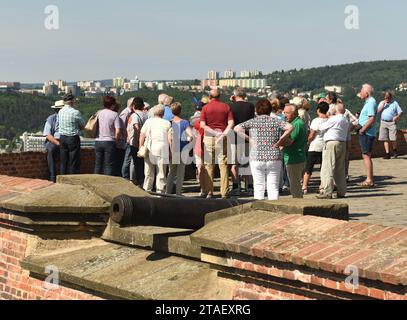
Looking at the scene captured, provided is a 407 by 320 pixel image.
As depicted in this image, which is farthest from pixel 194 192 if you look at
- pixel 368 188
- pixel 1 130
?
pixel 1 130

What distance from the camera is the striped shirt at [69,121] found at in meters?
13.2

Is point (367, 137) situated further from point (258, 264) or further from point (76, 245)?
point (258, 264)

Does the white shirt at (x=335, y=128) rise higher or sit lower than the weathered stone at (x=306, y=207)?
higher

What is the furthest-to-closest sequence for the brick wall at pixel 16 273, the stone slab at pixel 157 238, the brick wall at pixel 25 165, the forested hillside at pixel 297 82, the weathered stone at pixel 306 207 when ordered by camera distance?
the forested hillside at pixel 297 82, the brick wall at pixel 25 165, the brick wall at pixel 16 273, the stone slab at pixel 157 238, the weathered stone at pixel 306 207

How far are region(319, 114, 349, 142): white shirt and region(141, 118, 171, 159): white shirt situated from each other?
7.57ft

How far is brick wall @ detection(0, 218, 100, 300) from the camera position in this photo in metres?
8.00

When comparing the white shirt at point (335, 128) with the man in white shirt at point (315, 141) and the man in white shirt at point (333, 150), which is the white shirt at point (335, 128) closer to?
the man in white shirt at point (333, 150)

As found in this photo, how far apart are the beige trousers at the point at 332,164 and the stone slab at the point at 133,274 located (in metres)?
5.76

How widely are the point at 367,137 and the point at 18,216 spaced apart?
27.4 feet

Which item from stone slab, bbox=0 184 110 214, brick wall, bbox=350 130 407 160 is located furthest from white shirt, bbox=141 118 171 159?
brick wall, bbox=350 130 407 160

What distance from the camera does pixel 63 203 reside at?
317 inches

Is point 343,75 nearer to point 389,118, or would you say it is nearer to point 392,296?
point 389,118

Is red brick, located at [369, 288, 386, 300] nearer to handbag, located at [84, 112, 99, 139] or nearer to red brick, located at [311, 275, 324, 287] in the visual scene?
red brick, located at [311, 275, 324, 287]

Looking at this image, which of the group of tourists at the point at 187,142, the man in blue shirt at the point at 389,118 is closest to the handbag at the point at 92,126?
the group of tourists at the point at 187,142
